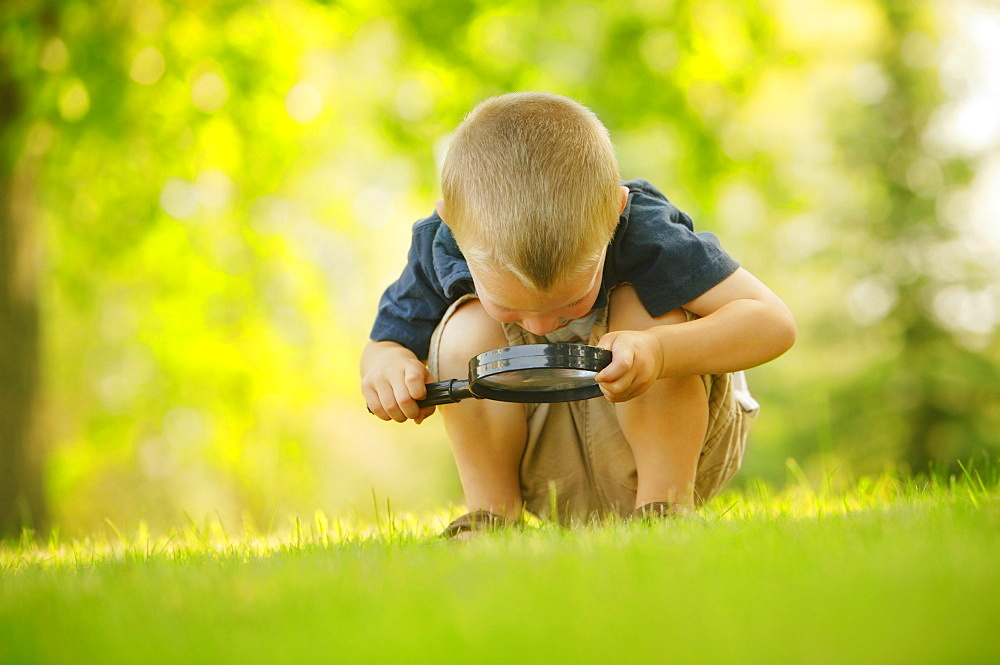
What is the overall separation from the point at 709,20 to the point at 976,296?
489cm

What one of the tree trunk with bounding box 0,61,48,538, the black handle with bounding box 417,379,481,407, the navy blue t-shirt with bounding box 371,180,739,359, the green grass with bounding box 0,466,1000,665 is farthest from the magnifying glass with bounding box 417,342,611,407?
the tree trunk with bounding box 0,61,48,538

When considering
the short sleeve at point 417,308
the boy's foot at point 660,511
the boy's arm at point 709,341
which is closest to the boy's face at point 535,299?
the boy's arm at point 709,341

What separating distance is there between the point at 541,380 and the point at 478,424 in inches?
11.7

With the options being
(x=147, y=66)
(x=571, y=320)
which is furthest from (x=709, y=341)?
(x=147, y=66)

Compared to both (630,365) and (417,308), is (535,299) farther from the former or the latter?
(417,308)

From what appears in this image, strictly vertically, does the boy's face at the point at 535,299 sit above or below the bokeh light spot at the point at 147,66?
below

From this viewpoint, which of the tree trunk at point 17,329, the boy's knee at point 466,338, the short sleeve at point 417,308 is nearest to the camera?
the boy's knee at point 466,338

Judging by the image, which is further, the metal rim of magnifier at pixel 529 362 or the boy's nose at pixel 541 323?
the boy's nose at pixel 541 323

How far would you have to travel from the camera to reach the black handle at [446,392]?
1959mm

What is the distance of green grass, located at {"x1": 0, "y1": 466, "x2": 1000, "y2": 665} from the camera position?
93 cm

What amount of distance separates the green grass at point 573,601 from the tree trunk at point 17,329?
12.6ft

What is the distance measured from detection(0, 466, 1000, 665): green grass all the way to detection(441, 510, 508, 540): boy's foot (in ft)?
1.35

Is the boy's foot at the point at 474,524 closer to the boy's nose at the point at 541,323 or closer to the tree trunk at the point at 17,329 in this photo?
the boy's nose at the point at 541,323

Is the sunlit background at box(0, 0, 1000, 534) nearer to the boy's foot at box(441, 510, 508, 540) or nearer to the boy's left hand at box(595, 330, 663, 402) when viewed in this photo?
the boy's foot at box(441, 510, 508, 540)
